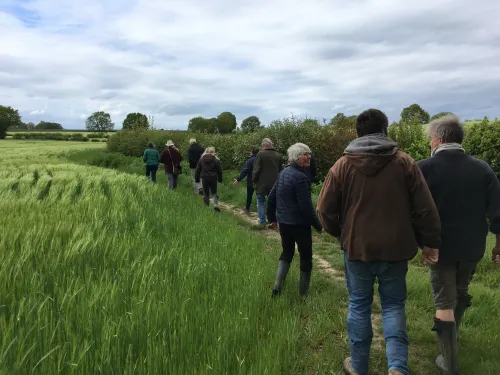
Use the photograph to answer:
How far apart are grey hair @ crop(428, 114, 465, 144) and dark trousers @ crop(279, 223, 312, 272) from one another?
1.95 metres

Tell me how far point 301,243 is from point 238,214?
271 inches

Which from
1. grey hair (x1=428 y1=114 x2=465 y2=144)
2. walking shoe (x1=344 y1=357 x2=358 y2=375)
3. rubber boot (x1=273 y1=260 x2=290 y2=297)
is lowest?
walking shoe (x1=344 y1=357 x2=358 y2=375)

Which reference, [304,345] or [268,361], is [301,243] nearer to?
[304,345]

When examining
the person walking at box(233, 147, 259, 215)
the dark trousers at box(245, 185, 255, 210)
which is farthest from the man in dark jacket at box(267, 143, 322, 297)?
the dark trousers at box(245, 185, 255, 210)

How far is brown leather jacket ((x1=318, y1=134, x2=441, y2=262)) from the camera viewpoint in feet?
9.32

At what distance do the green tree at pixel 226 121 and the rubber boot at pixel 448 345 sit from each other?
249 feet

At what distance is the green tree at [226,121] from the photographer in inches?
3098

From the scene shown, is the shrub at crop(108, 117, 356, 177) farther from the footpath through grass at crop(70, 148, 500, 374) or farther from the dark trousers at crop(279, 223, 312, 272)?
the dark trousers at crop(279, 223, 312, 272)

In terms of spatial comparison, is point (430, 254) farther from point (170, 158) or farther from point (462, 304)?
point (170, 158)

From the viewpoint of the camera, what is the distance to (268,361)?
2.77 metres

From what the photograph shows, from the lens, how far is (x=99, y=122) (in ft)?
341

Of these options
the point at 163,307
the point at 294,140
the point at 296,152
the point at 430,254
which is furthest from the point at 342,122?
the point at 163,307

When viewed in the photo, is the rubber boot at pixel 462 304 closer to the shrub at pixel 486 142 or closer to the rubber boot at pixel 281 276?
the rubber boot at pixel 281 276

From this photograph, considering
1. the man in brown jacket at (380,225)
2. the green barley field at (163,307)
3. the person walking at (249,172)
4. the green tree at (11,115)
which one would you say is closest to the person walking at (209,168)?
the person walking at (249,172)
